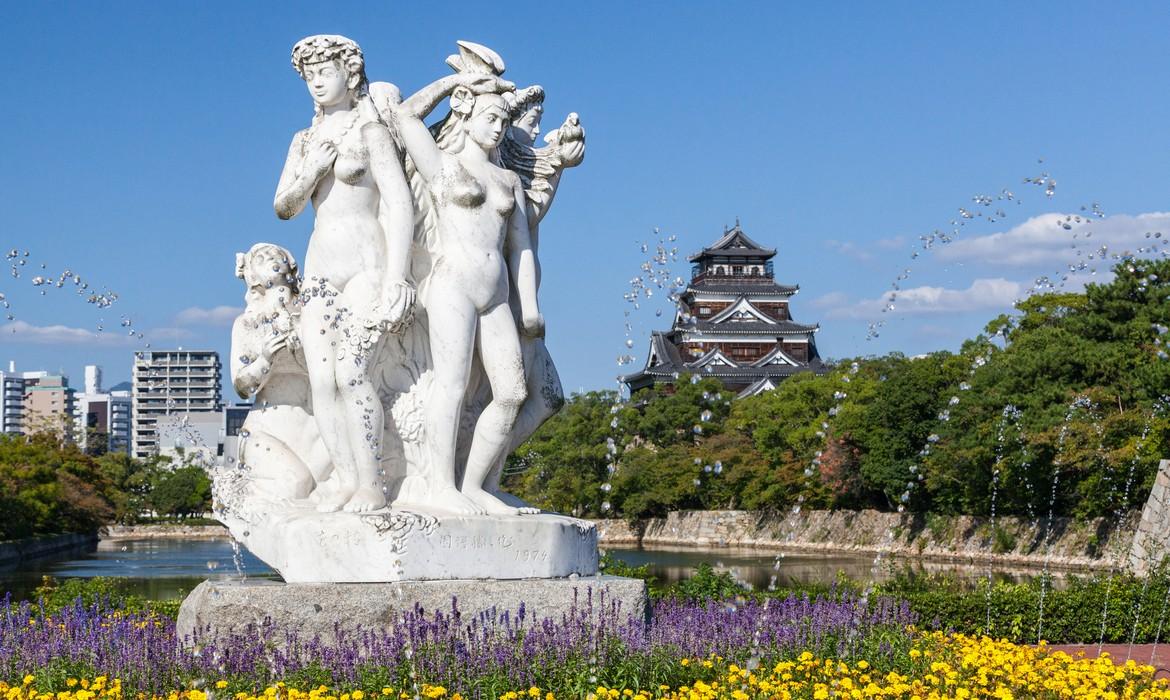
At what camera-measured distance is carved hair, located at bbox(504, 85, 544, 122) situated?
8.56m

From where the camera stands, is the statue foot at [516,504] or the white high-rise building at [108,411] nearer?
the statue foot at [516,504]

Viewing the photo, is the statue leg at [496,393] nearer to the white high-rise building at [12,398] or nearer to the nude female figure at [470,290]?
the nude female figure at [470,290]

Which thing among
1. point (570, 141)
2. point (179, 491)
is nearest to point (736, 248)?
point (179, 491)

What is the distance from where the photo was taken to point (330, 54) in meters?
8.34

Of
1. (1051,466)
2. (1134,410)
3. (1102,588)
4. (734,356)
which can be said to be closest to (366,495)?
(1102,588)

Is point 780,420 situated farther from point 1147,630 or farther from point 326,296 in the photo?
point 326,296

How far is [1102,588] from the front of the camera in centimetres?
1310

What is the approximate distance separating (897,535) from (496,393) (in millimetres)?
31351

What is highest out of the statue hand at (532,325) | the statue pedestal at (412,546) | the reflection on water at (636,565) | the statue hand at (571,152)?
the statue hand at (571,152)

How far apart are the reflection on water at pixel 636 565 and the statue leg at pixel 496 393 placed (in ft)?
40.1

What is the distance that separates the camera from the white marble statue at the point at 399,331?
8.10m

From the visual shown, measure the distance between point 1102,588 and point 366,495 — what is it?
8003 millimetres

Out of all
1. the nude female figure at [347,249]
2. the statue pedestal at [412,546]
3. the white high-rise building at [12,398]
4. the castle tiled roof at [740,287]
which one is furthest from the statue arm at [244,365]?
the white high-rise building at [12,398]

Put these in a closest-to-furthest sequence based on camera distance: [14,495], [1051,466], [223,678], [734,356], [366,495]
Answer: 1. [223,678]
2. [366,495]
3. [1051,466]
4. [14,495]
5. [734,356]
